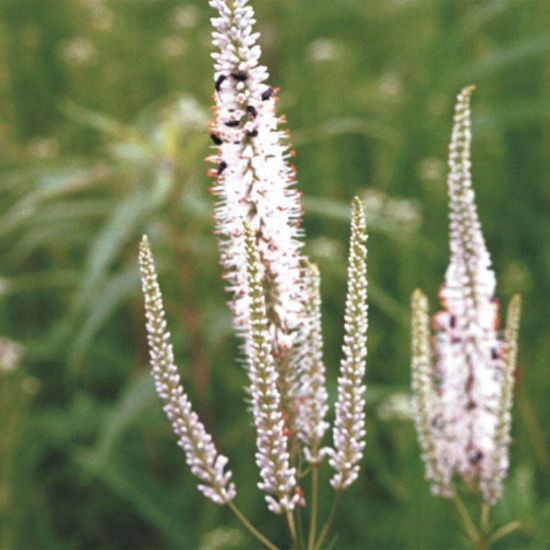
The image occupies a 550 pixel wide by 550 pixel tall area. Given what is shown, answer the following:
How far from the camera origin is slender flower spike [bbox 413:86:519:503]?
1.96 metres

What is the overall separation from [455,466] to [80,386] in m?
2.89

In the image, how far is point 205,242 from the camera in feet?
13.0

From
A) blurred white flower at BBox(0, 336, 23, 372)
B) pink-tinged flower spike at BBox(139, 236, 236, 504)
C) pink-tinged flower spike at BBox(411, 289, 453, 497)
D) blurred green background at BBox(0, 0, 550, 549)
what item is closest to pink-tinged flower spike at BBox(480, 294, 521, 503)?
pink-tinged flower spike at BBox(411, 289, 453, 497)

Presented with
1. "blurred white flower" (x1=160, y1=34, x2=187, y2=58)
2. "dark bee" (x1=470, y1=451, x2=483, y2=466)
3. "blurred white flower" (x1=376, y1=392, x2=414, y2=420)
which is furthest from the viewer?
"blurred white flower" (x1=160, y1=34, x2=187, y2=58)

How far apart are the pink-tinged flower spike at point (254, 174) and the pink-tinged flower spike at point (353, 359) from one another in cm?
19

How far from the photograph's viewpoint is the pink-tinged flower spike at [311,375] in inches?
74.6

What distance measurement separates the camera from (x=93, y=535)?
416 centimetres

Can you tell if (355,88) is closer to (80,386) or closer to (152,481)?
(80,386)

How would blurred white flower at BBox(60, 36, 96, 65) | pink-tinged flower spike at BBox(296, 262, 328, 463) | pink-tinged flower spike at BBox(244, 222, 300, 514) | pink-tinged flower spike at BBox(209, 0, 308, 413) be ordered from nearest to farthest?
1. pink-tinged flower spike at BBox(244, 222, 300, 514)
2. pink-tinged flower spike at BBox(209, 0, 308, 413)
3. pink-tinged flower spike at BBox(296, 262, 328, 463)
4. blurred white flower at BBox(60, 36, 96, 65)

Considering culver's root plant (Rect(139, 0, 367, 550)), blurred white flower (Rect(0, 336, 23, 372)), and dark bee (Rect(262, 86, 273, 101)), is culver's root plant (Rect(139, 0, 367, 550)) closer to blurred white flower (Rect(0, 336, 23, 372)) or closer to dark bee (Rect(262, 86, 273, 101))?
dark bee (Rect(262, 86, 273, 101))

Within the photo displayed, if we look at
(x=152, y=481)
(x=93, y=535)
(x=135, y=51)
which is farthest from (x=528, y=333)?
(x=135, y=51)

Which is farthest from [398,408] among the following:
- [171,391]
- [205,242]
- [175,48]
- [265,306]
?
[175,48]

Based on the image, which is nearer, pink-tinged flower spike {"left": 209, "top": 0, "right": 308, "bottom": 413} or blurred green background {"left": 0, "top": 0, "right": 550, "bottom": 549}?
pink-tinged flower spike {"left": 209, "top": 0, "right": 308, "bottom": 413}

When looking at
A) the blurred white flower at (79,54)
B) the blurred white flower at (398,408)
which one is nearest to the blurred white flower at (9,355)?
the blurred white flower at (398,408)
